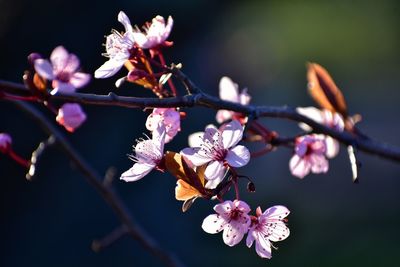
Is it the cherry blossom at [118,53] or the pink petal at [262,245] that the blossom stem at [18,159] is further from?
the pink petal at [262,245]

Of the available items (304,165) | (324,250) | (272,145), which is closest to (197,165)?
(272,145)

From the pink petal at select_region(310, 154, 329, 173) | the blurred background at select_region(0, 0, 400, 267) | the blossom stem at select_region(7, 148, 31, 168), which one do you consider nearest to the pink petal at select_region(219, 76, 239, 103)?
the pink petal at select_region(310, 154, 329, 173)

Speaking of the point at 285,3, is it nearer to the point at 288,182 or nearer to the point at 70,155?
the point at 288,182

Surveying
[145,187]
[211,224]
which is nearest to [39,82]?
→ [211,224]

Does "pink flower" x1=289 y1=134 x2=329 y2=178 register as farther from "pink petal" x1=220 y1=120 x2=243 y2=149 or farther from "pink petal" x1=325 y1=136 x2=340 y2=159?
"pink petal" x1=220 y1=120 x2=243 y2=149

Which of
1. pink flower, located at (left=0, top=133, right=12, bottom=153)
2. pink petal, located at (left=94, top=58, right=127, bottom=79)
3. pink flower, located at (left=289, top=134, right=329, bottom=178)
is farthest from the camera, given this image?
pink flower, located at (left=289, top=134, right=329, bottom=178)

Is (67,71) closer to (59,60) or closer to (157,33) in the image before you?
(59,60)
